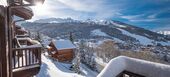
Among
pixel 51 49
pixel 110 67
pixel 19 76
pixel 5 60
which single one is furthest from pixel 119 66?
pixel 51 49

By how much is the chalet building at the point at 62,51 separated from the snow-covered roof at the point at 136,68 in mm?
34434

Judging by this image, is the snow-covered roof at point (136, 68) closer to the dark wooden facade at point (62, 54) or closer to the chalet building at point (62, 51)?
the dark wooden facade at point (62, 54)

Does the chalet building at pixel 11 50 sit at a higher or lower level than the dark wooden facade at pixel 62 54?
higher

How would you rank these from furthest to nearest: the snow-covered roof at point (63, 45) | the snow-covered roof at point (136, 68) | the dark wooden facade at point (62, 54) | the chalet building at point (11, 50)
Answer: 1. the snow-covered roof at point (63, 45)
2. the dark wooden facade at point (62, 54)
3. the chalet building at point (11, 50)
4. the snow-covered roof at point (136, 68)

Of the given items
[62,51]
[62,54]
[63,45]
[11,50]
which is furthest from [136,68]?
[63,45]

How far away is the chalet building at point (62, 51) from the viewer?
37500 mm

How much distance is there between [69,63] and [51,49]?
5246 millimetres

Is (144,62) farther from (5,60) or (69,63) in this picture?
(69,63)

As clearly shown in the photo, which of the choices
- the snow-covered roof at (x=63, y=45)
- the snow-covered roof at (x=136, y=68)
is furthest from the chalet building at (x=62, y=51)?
the snow-covered roof at (x=136, y=68)

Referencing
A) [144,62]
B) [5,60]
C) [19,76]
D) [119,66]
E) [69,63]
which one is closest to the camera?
[144,62]

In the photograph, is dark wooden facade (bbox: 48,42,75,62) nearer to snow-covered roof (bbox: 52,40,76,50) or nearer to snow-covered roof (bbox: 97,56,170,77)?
snow-covered roof (bbox: 52,40,76,50)

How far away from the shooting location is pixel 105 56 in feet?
224

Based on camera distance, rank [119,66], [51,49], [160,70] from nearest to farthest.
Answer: [160,70] → [119,66] → [51,49]

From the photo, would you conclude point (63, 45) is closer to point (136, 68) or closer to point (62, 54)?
point (62, 54)
